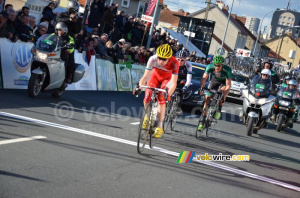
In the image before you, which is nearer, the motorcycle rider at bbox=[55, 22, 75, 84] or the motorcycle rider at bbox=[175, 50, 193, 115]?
the motorcycle rider at bbox=[175, 50, 193, 115]

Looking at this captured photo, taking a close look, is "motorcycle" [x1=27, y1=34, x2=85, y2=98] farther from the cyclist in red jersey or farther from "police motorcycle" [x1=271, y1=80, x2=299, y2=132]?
"police motorcycle" [x1=271, y1=80, x2=299, y2=132]

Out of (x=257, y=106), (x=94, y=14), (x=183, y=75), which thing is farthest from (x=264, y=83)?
(x=94, y=14)

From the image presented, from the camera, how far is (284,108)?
1673cm

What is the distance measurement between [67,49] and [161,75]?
15.6 feet

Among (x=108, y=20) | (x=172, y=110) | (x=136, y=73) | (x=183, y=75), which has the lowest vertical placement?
(x=172, y=110)

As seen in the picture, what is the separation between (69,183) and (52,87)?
7726mm

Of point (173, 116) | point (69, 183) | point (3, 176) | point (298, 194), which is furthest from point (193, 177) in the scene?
point (173, 116)

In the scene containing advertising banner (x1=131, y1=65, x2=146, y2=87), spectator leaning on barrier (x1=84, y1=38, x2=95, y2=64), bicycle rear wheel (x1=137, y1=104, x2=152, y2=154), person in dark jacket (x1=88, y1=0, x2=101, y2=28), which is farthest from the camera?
person in dark jacket (x1=88, y1=0, x2=101, y2=28)

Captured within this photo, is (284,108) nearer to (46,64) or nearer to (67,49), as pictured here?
(67,49)

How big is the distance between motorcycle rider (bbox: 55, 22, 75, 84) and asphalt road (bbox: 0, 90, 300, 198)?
2.91 ft

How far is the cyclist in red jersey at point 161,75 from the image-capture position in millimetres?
8391

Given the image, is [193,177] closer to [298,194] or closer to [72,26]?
[298,194]

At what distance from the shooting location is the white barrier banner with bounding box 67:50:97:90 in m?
Answer: 16.7

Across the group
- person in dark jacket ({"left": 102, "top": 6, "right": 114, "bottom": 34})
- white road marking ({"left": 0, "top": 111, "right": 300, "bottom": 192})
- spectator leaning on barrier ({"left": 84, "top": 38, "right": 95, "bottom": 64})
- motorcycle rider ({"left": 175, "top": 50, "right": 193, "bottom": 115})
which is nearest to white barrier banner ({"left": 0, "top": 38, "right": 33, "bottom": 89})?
spectator leaning on barrier ({"left": 84, "top": 38, "right": 95, "bottom": 64})
